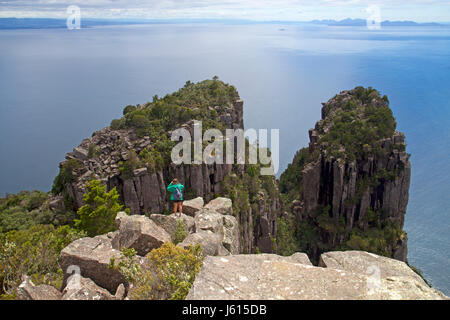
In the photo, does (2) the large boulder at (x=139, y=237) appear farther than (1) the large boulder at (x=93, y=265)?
Yes

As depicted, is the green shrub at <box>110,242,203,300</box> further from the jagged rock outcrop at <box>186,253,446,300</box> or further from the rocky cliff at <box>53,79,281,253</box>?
the rocky cliff at <box>53,79,281,253</box>

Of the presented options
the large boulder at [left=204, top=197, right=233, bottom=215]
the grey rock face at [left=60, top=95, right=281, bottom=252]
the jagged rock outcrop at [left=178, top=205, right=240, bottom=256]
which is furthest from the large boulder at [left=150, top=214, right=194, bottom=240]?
the grey rock face at [left=60, top=95, right=281, bottom=252]

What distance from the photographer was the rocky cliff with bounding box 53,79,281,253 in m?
32.4

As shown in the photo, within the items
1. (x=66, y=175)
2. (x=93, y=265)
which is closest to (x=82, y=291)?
(x=93, y=265)

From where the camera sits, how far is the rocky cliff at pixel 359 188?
159ft

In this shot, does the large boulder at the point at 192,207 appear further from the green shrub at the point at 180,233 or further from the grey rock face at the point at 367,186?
the grey rock face at the point at 367,186

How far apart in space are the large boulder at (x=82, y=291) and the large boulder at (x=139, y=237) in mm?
1980

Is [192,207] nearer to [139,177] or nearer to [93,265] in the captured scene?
[93,265]

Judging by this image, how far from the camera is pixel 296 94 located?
17838cm

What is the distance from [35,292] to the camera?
9.46 meters

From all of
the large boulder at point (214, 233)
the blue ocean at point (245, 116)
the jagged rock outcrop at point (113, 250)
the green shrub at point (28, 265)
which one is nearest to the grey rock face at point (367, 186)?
the blue ocean at point (245, 116)

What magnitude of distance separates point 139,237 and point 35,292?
369 cm
